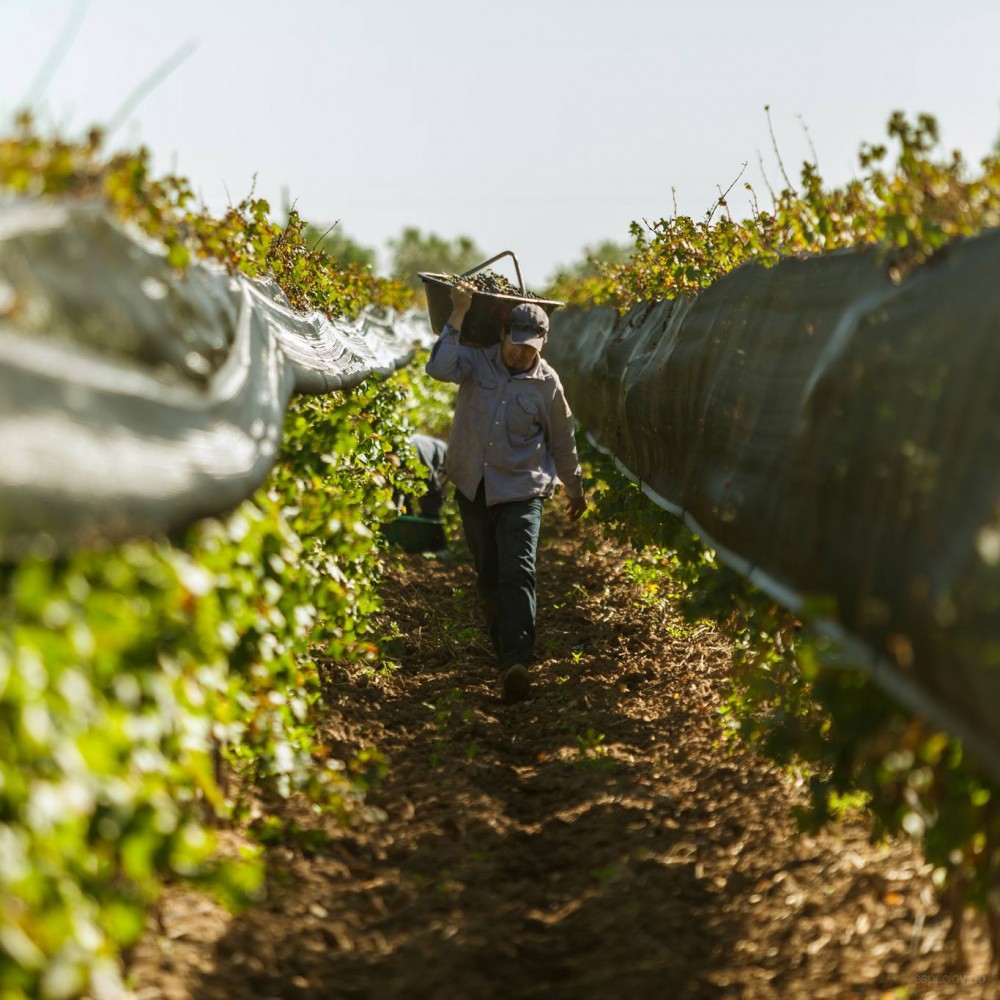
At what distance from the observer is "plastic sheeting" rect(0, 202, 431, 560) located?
2.04m

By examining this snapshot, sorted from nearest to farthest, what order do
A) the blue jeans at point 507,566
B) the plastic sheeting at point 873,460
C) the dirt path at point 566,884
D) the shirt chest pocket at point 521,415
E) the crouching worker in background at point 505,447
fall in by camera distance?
1. the plastic sheeting at point 873,460
2. the dirt path at point 566,884
3. the blue jeans at point 507,566
4. the crouching worker in background at point 505,447
5. the shirt chest pocket at point 521,415

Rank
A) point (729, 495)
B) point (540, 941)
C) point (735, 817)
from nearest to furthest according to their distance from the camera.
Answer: point (540, 941), point (735, 817), point (729, 495)

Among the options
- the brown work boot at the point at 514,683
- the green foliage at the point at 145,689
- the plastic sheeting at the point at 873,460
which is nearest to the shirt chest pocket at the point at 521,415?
the plastic sheeting at the point at 873,460

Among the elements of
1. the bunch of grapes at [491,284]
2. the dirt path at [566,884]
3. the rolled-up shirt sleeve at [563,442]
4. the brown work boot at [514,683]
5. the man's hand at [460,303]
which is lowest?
the dirt path at [566,884]

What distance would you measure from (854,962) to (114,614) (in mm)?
2102

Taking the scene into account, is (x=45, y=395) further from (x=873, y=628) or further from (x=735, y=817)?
(x=735, y=817)

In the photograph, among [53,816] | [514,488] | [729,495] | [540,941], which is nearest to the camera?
[53,816]

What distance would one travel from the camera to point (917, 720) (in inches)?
108

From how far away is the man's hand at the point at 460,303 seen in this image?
6270mm

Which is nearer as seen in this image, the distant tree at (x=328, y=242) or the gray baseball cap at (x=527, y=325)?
the gray baseball cap at (x=527, y=325)

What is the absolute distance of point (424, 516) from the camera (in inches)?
368

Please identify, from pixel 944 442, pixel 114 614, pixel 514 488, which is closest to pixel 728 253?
pixel 514 488

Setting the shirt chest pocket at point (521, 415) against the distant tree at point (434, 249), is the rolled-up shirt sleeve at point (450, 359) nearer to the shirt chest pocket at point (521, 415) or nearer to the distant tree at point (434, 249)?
the shirt chest pocket at point (521, 415)

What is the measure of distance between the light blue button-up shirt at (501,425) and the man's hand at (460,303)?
0.13 ft
